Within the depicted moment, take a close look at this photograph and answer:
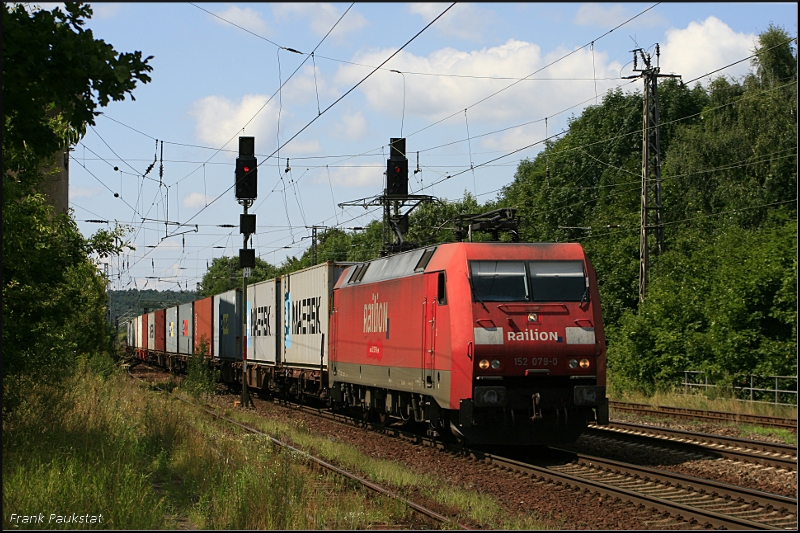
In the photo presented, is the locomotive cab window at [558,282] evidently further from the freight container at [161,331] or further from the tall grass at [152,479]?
the freight container at [161,331]

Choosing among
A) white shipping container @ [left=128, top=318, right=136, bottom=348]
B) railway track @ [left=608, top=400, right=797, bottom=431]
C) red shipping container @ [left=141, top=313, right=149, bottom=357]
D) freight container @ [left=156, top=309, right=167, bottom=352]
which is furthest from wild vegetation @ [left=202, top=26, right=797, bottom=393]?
white shipping container @ [left=128, top=318, right=136, bottom=348]

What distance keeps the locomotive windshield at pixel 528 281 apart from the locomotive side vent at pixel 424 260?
144 centimetres

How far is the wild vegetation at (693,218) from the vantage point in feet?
75.9

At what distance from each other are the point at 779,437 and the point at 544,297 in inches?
228

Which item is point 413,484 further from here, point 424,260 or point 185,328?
point 185,328

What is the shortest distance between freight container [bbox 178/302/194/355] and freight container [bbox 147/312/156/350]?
12984mm

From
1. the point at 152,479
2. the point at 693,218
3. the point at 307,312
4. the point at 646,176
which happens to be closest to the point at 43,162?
the point at 152,479

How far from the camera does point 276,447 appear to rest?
14562 millimetres

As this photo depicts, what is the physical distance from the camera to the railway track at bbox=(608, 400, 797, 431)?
17797 mm

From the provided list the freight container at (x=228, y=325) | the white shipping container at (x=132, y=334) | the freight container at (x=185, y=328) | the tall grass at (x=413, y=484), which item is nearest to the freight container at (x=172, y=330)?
the freight container at (x=185, y=328)

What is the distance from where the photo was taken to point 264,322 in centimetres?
2983

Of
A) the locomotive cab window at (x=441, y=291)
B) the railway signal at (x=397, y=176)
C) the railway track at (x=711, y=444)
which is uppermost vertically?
the railway signal at (x=397, y=176)

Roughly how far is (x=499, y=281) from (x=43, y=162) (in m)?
6.76

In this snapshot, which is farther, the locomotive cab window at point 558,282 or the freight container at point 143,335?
the freight container at point 143,335
